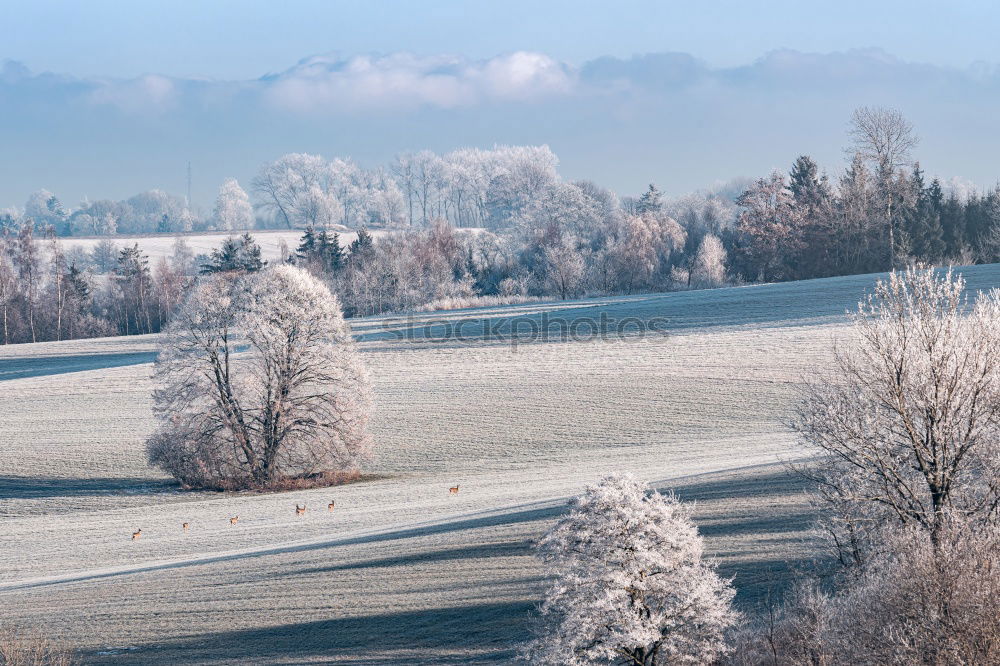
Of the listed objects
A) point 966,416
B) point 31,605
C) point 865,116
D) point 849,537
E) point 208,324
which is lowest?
point 31,605

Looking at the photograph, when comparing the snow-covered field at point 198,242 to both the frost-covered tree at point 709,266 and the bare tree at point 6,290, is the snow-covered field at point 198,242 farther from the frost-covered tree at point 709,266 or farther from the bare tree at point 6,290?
the frost-covered tree at point 709,266

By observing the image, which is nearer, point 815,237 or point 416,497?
point 416,497

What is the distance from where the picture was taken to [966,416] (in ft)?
60.0

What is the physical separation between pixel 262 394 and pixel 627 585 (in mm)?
28355

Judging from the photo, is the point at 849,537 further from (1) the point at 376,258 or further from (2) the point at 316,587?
(1) the point at 376,258

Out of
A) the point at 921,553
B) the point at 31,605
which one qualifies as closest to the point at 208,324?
the point at 31,605

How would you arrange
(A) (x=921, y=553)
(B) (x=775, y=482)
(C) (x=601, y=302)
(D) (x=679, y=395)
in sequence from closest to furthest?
(A) (x=921, y=553) < (B) (x=775, y=482) < (D) (x=679, y=395) < (C) (x=601, y=302)

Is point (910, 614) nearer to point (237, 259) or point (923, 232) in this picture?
point (923, 232)

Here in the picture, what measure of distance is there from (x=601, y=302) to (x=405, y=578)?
65265 millimetres

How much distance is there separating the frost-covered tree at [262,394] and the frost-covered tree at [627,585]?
2573 centimetres

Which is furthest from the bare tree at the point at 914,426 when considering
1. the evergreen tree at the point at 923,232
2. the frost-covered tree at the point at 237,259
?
the frost-covered tree at the point at 237,259

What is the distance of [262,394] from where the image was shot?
41125mm

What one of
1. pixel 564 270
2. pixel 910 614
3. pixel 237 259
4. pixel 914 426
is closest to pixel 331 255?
pixel 237 259

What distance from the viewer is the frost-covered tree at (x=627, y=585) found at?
1538 cm
